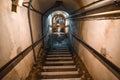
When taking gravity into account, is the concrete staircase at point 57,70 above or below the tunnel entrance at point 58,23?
below

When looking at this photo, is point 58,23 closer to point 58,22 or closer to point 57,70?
point 58,22

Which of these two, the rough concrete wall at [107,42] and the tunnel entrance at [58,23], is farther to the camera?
the tunnel entrance at [58,23]

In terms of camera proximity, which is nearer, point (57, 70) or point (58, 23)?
point (57, 70)

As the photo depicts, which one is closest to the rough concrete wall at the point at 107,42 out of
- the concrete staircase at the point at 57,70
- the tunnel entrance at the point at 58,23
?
the concrete staircase at the point at 57,70

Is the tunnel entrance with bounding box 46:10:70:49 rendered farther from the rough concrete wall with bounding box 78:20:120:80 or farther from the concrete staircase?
the rough concrete wall with bounding box 78:20:120:80

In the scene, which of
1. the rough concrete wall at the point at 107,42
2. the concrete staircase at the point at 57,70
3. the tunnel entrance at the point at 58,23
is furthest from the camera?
the tunnel entrance at the point at 58,23

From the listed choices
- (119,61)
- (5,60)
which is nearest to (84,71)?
(119,61)

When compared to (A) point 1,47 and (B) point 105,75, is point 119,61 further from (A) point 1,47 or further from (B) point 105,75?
(A) point 1,47

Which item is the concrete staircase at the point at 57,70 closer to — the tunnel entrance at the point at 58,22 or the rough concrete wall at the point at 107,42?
the rough concrete wall at the point at 107,42

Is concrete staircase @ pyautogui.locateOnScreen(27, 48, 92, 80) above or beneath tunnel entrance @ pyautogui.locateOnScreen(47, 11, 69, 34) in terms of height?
beneath

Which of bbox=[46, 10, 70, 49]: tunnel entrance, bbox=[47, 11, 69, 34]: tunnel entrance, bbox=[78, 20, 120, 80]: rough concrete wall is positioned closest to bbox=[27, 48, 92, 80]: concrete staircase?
bbox=[78, 20, 120, 80]: rough concrete wall

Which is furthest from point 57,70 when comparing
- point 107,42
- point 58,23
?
point 58,23

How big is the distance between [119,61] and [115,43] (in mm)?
255

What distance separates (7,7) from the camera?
2.17 m
